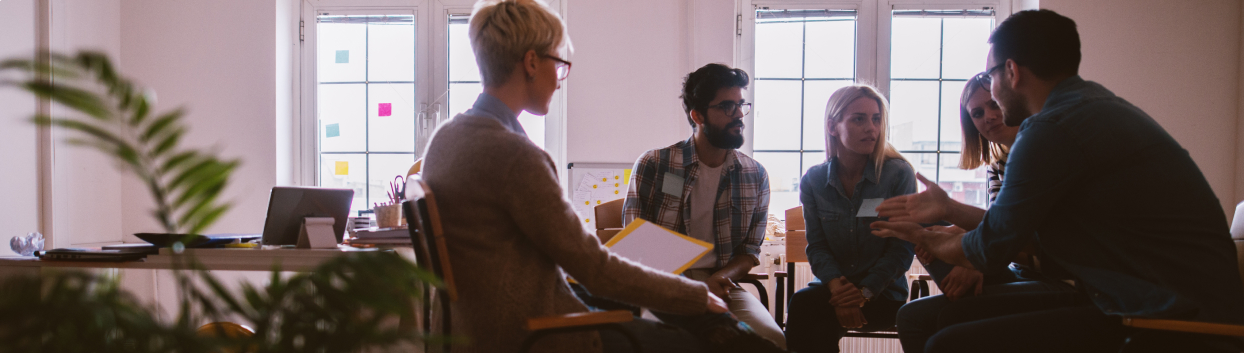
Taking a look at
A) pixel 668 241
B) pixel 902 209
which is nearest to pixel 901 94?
pixel 902 209

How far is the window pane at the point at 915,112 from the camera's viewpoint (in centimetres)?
370

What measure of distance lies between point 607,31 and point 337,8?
165 centimetres

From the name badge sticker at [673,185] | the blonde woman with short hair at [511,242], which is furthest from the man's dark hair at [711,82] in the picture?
the blonde woman with short hair at [511,242]

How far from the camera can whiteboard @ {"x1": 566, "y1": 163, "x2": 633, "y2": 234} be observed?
11.6 ft

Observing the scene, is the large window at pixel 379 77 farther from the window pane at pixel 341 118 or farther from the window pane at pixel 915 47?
the window pane at pixel 915 47

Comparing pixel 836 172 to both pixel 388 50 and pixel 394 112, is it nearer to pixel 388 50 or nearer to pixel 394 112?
pixel 394 112

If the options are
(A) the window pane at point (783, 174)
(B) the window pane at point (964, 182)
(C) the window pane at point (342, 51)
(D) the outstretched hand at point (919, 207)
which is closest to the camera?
(D) the outstretched hand at point (919, 207)

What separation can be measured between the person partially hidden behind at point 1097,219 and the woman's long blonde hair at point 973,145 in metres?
0.82

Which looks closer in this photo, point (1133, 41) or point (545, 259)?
point (545, 259)

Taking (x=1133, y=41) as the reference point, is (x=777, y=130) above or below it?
below

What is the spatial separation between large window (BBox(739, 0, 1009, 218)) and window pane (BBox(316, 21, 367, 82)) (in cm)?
226

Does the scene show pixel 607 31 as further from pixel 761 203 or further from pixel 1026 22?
pixel 1026 22

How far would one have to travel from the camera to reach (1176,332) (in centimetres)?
121

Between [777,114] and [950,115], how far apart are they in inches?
38.5
